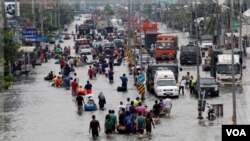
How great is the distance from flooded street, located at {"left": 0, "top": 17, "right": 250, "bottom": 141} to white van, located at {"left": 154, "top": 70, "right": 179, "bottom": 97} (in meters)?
0.54

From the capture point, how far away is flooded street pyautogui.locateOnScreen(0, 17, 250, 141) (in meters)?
37.2

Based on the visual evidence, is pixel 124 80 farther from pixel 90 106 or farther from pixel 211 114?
pixel 211 114

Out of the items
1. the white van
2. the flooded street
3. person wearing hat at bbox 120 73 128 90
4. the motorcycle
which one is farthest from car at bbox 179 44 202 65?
the motorcycle

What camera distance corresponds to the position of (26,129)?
131 feet

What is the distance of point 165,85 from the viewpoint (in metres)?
51.6

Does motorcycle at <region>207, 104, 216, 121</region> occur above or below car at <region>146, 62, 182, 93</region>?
below

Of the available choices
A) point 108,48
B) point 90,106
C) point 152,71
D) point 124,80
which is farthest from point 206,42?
point 90,106

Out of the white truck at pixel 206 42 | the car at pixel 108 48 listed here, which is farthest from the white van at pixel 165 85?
the white truck at pixel 206 42

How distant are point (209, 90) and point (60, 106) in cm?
852

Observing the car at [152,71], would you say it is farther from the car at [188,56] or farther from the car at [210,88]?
the car at [188,56]

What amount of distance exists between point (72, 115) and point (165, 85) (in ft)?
28.1

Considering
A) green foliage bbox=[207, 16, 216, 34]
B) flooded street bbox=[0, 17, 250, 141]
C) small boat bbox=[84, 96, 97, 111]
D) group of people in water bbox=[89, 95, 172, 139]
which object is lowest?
Result: flooded street bbox=[0, 17, 250, 141]

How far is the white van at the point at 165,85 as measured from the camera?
168ft

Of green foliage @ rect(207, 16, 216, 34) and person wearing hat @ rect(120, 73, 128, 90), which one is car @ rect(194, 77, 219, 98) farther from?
green foliage @ rect(207, 16, 216, 34)
